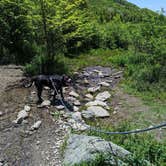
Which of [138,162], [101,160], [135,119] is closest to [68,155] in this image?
[101,160]

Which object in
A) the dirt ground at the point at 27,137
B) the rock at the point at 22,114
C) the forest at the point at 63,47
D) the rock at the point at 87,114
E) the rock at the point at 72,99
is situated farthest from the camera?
the forest at the point at 63,47

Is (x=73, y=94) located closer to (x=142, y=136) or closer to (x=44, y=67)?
(x=44, y=67)

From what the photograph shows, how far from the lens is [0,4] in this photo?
1431 centimetres

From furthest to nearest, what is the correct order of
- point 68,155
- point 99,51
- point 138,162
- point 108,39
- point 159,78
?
point 108,39 → point 99,51 → point 159,78 → point 68,155 → point 138,162

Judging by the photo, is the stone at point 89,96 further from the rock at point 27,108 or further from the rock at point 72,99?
the rock at point 27,108

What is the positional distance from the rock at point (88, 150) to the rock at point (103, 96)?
3335 mm

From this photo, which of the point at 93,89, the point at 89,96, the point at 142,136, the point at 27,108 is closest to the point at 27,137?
the point at 27,108

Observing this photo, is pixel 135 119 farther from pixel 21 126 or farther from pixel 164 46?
pixel 164 46

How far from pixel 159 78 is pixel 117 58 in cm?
363

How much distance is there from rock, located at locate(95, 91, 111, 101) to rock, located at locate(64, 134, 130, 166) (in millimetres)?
3335

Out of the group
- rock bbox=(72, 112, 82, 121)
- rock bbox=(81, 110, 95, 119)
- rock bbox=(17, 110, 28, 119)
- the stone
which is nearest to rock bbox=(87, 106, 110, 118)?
rock bbox=(81, 110, 95, 119)

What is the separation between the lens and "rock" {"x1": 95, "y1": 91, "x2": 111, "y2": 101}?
10.1 metres

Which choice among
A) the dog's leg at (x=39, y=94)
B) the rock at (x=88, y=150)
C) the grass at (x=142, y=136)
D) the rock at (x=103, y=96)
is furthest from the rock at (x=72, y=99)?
the rock at (x=88, y=150)

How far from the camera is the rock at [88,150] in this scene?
235 inches
